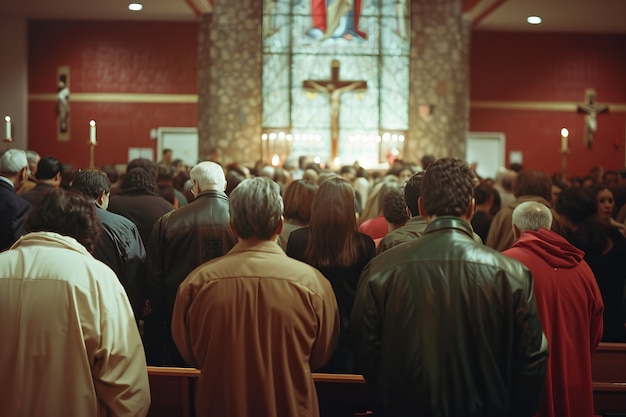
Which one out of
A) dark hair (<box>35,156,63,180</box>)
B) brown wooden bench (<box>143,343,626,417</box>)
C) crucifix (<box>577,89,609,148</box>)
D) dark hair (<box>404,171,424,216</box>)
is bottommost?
brown wooden bench (<box>143,343,626,417</box>)

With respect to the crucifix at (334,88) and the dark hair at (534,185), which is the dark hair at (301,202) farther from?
the crucifix at (334,88)

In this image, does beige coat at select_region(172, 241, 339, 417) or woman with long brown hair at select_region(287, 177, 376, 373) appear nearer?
beige coat at select_region(172, 241, 339, 417)

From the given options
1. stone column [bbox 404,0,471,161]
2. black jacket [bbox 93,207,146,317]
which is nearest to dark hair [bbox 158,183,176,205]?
black jacket [bbox 93,207,146,317]

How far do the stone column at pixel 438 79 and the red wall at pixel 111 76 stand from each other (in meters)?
4.65

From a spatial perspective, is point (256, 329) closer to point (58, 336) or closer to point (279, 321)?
point (279, 321)

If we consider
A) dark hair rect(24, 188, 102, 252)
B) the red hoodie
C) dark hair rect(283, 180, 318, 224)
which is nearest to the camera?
dark hair rect(24, 188, 102, 252)

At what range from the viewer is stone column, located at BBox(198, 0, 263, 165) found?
1752 centimetres

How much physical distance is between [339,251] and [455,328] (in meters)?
1.22

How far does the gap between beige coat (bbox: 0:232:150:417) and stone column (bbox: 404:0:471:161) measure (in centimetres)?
1520

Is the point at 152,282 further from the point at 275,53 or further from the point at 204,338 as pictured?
the point at 275,53

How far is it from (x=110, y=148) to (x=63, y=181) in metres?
11.8

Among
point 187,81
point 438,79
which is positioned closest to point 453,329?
point 438,79

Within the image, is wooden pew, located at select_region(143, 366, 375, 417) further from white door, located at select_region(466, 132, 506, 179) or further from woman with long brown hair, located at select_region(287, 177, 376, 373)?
white door, located at select_region(466, 132, 506, 179)

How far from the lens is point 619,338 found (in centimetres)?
511
